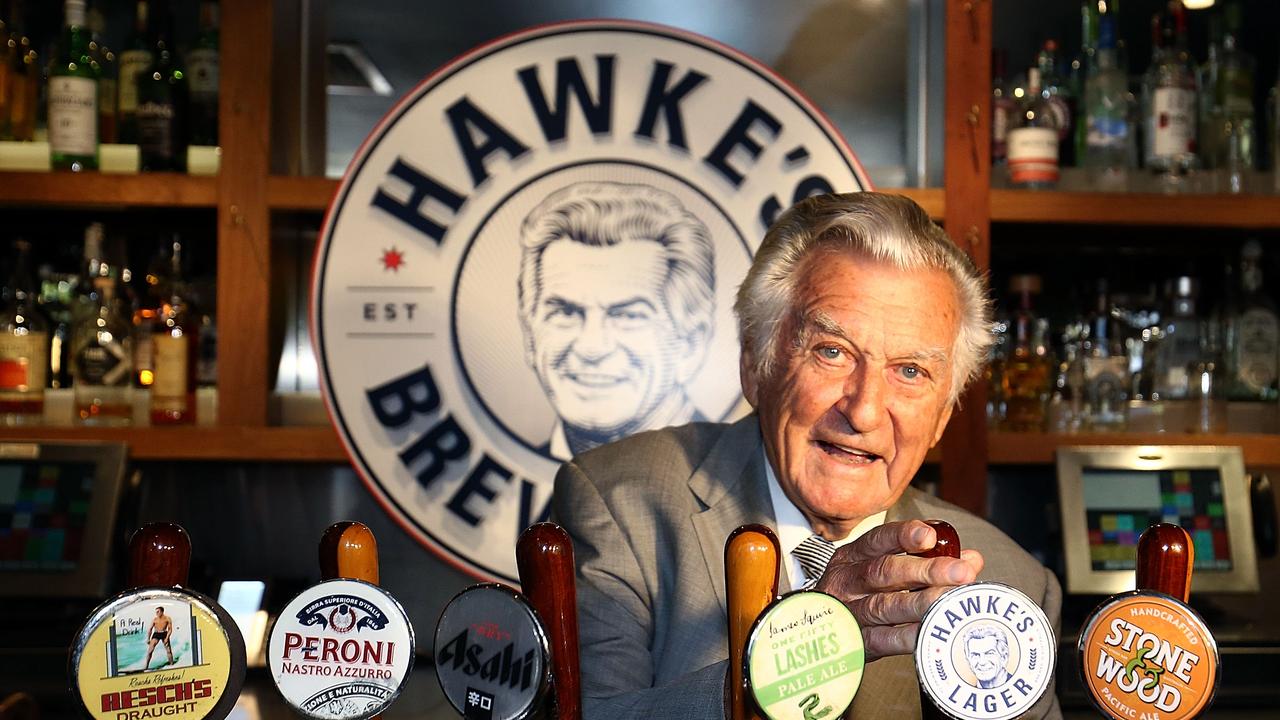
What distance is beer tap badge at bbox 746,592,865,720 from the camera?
771 mm

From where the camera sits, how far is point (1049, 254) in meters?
2.70

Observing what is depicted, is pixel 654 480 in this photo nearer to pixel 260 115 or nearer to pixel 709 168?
pixel 709 168

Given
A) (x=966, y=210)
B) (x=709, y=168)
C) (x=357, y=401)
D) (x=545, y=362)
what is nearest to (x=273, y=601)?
(x=357, y=401)

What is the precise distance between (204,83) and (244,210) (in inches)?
13.2

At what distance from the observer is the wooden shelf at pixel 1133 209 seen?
2303mm

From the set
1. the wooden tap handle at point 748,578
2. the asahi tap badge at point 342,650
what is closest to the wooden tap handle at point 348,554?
the asahi tap badge at point 342,650

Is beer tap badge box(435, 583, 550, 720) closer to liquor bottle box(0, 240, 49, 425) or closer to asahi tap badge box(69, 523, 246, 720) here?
asahi tap badge box(69, 523, 246, 720)

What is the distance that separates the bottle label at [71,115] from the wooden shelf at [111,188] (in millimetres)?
61

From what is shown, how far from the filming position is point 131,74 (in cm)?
240

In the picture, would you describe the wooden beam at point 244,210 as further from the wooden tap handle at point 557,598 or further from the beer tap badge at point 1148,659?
the beer tap badge at point 1148,659

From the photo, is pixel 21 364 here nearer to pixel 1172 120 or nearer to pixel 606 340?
pixel 606 340

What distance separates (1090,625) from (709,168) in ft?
5.26

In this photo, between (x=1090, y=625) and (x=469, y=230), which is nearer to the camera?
(x=1090, y=625)

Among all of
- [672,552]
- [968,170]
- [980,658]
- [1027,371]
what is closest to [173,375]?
[672,552]
